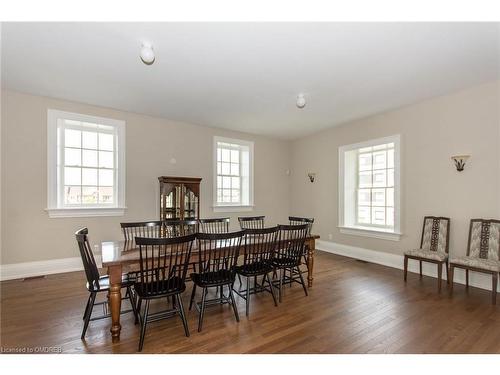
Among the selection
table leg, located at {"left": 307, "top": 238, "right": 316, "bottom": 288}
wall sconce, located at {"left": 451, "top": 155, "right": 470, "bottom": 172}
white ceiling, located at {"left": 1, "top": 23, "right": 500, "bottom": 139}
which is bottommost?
table leg, located at {"left": 307, "top": 238, "right": 316, "bottom": 288}

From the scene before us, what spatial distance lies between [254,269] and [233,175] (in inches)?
140

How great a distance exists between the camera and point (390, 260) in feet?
15.1

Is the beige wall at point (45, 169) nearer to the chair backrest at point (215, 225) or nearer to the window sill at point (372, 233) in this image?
the chair backrest at point (215, 225)

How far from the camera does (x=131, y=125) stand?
480cm

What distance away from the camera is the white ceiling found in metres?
2.37

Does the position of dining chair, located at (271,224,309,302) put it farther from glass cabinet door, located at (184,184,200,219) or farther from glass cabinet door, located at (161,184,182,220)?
glass cabinet door, located at (161,184,182,220)

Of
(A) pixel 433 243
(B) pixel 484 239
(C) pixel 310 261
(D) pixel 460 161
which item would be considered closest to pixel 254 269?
(C) pixel 310 261

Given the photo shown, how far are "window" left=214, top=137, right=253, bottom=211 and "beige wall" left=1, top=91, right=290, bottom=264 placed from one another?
17cm

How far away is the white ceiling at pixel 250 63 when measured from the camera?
7.77 feet

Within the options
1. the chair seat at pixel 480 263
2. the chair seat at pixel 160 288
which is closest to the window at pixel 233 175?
the chair seat at pixel 160 288

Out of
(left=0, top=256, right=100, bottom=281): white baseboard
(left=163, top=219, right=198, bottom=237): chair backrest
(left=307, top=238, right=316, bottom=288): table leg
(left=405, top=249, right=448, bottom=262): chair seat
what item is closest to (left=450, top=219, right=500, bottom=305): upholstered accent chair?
(left=405, top=249, right=448, bottom=262): chair seat
